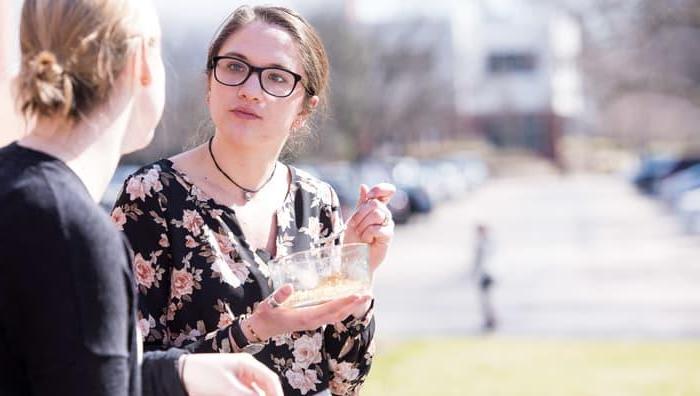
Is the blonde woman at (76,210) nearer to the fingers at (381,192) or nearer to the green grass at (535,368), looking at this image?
the fingers at (381,192)

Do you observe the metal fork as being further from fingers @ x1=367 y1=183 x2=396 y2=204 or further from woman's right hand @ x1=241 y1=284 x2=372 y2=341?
woman's right hand @ x1=241 y1=284 x2=372 y2=341

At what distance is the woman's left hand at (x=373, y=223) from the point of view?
2816 millimetres

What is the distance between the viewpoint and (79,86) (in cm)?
182

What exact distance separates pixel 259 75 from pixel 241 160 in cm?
22

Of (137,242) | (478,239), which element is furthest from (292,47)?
(478,239)

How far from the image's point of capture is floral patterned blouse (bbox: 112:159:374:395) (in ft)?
8.41

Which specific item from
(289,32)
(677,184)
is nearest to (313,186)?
(289,32)

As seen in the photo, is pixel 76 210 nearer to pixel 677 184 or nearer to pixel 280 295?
pixel 280 295

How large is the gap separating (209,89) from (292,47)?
25cm

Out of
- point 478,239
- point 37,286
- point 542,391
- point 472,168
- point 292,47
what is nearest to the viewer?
point 37,286

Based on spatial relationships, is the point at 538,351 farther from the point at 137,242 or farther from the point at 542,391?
the point at 137,242

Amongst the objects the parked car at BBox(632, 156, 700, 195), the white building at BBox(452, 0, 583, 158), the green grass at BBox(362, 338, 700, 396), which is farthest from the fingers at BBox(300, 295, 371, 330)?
the white building at BBox(452, 0, 583, 158)

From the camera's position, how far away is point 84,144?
183 centimetres

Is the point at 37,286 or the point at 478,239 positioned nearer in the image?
the point at 37,286
